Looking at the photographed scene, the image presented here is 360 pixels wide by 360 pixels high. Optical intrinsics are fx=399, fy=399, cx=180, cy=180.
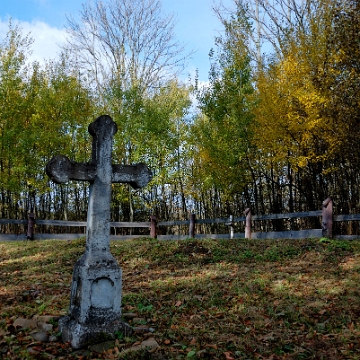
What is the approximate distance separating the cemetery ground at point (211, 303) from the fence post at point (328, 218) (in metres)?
0.76

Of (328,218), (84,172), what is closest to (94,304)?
(84,172)

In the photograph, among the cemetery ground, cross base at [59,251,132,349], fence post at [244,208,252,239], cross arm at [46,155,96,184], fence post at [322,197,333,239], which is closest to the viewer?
the cemetery ground

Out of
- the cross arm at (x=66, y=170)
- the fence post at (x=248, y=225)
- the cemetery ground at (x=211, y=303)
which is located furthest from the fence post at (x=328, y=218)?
the cross arm at (x=66, y=170)

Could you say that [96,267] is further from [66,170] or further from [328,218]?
[328,218]

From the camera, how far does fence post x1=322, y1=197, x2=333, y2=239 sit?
12.1 m

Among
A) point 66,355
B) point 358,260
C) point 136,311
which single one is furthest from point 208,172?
point 66,355

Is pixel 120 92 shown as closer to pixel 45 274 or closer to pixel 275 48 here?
pixel 275 48

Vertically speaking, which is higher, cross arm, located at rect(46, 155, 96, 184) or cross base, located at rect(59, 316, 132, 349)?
cross arm, located at rect(46, 155, 96, 184)

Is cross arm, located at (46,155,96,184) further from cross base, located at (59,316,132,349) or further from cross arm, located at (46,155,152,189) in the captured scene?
cross base, located at (59,316,132,349)

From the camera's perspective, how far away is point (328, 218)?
1214cm

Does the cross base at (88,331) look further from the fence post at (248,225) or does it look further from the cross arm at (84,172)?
the fence post at (248,225)

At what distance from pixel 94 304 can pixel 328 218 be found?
29.8 feet

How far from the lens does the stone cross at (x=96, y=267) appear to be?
4918 mm

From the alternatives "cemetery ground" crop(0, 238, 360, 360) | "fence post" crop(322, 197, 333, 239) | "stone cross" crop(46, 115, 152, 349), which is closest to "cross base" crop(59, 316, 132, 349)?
"stone cross" crop(46, 115, 152, 349)
